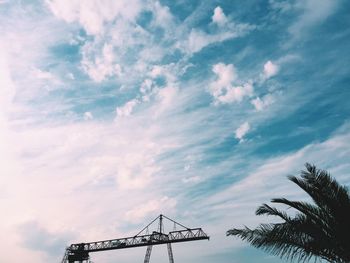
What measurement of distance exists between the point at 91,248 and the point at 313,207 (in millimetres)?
78133

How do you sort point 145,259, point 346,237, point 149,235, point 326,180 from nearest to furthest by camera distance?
point 346,237 < point 326,180 < point 149,235 < point 145,259

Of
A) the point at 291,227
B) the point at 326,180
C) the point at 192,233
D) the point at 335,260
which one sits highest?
the point at 192,233

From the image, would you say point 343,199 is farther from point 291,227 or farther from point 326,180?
point 291,227

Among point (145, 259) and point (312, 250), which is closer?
point (312, 250)

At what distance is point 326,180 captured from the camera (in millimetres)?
10750

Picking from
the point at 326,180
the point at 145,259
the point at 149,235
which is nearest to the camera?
the point at 326,180

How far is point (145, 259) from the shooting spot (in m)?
95.1

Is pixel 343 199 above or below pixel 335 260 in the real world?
above

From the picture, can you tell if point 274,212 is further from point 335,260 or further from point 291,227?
point 335,260

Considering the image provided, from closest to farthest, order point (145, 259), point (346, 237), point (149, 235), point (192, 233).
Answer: point (346, 237), point (192, 233), point (149, 235), point (145, 259)

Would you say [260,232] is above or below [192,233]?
below

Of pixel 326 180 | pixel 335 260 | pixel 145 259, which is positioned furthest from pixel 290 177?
pixel 145 259

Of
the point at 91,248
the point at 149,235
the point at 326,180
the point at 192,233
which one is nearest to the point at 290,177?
the point at 326,180

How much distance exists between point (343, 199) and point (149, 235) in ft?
237
